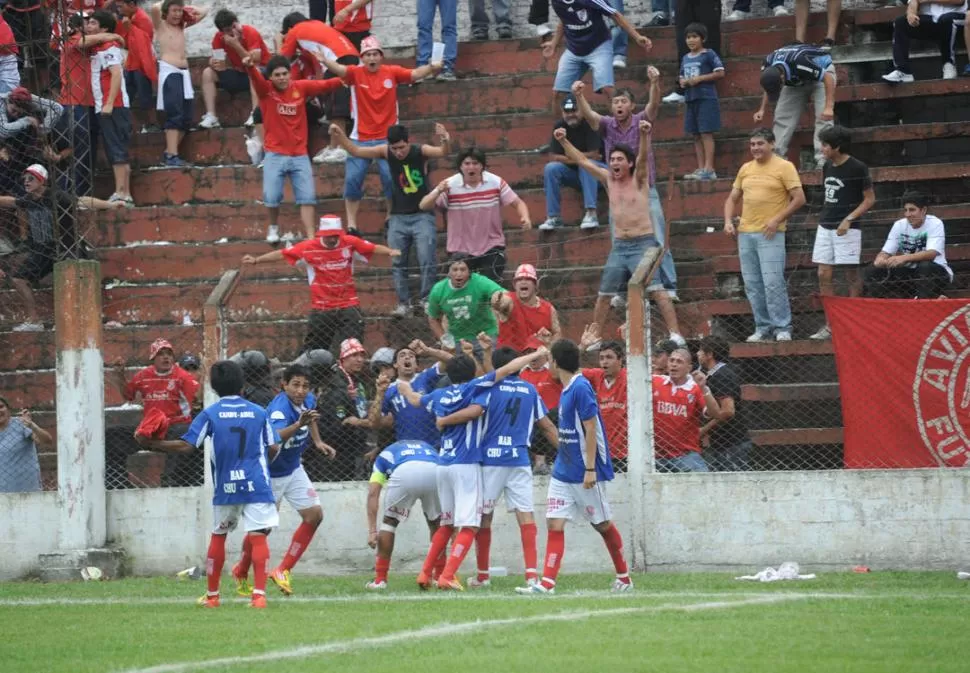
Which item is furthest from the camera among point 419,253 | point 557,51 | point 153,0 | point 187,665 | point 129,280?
point 153,0

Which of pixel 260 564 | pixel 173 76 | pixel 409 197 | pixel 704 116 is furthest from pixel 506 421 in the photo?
pixel 173 76

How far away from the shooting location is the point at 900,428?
1475cm

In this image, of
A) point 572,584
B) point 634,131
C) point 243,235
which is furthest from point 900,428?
point 243,235

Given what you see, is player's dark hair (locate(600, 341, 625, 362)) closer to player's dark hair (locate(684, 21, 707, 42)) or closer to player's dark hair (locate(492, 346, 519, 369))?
player's dark hair (locate(492, 346, 519, 369))

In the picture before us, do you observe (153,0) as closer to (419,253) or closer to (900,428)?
(419,253)

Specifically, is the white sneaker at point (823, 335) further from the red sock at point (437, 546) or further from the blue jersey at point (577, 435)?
the red sock at point (437, 546)

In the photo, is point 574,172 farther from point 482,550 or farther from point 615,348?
point 482,550

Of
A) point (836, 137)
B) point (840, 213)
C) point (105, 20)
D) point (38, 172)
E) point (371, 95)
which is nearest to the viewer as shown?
point (840, 213)

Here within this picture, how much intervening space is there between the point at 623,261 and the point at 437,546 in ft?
13.8

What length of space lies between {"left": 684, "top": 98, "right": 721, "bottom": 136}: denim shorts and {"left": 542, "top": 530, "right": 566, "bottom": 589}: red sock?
690 centimetres

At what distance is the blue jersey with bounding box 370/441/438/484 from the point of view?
14422 millimetres

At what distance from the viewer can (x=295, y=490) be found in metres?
14.3

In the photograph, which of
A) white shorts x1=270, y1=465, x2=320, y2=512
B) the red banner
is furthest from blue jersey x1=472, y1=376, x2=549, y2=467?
the red banner

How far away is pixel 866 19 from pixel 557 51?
3818mm
